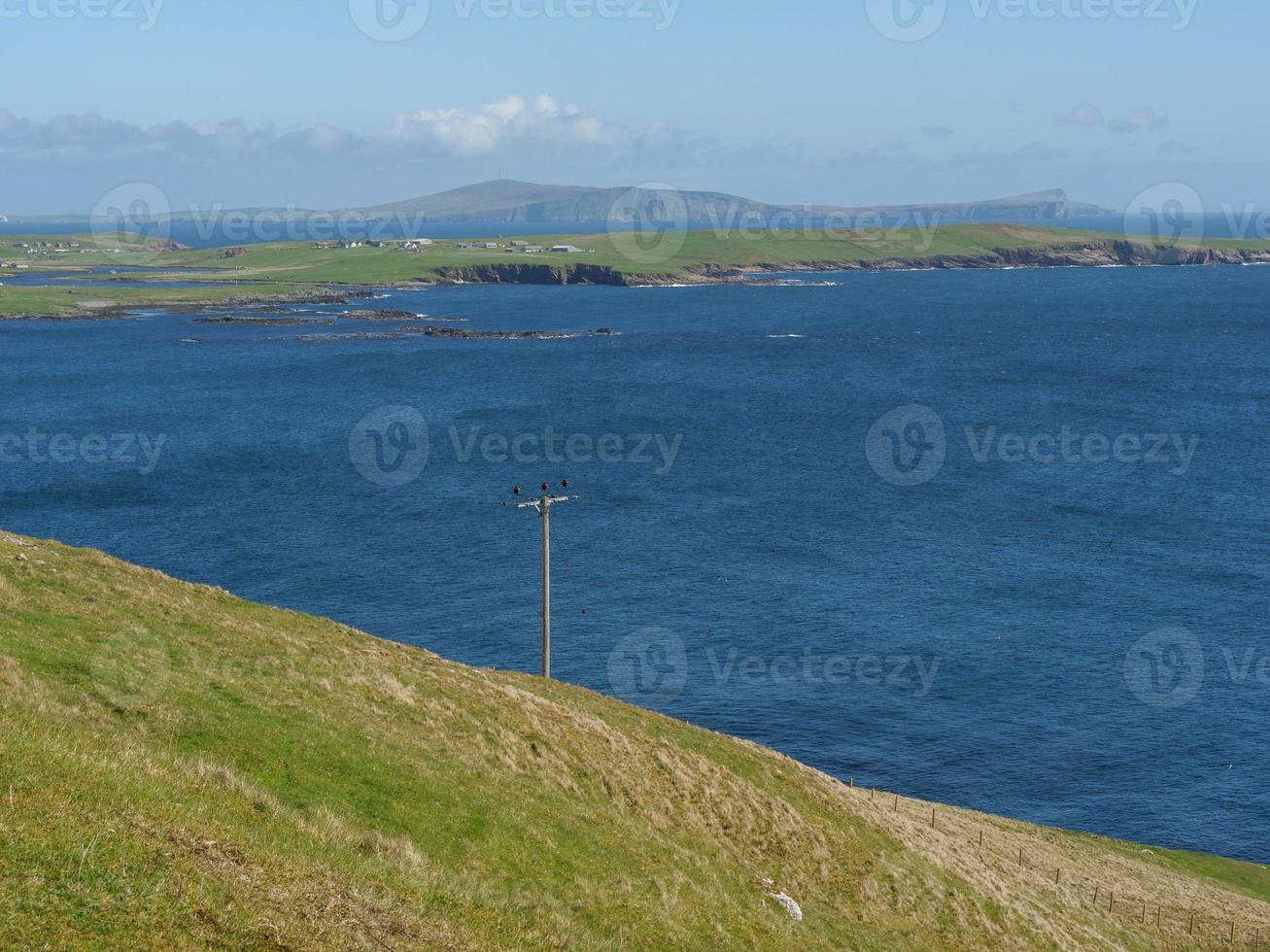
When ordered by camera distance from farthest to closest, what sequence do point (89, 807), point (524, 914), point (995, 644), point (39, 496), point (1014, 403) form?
point (1014, 403), point (39, 496), point (995, 644), point (524, 914), point (89, 807)

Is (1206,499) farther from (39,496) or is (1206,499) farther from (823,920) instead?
(39,496)

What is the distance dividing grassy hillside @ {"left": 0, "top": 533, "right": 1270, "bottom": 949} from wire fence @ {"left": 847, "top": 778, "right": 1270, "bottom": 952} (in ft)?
0.53

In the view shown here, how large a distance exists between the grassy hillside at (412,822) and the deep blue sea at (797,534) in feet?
52.8

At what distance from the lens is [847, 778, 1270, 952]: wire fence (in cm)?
4128

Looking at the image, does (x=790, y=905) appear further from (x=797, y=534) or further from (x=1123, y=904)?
(x=797, y=534)

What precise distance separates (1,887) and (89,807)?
316cm

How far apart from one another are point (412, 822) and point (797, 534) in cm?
6957

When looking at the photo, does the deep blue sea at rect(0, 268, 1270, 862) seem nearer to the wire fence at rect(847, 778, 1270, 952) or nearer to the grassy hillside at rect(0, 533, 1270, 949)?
the wire fence at rect(847, 778, 1270, 952)

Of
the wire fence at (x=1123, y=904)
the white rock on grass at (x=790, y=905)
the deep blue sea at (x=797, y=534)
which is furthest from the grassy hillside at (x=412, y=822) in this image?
the deep blue sea at (x=797, y=534)

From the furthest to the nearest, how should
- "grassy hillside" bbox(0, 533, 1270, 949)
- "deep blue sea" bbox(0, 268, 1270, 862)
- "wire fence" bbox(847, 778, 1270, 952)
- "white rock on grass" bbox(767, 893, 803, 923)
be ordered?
"deep blue sea" bbox(0, 268, 1270, 862) < "wire fence" bbox(847, 778, 1270, 952) < "white rock on grass" bbox(767, 893, 803, 923) < "grassy hillside" bbox(0, 533, 1270, 949)

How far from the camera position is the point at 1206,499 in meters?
104

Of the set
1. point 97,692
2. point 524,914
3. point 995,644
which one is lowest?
point 995,644

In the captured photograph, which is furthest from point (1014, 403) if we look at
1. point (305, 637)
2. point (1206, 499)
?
point (305, 637)

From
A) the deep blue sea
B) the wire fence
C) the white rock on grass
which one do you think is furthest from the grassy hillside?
the deep blue sea
